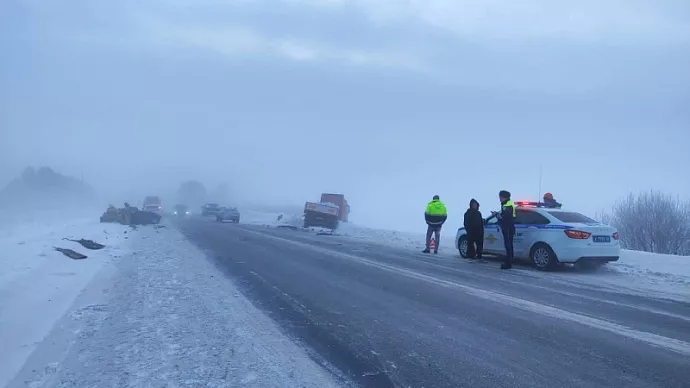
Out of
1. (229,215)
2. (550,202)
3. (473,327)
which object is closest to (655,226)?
(550,202)

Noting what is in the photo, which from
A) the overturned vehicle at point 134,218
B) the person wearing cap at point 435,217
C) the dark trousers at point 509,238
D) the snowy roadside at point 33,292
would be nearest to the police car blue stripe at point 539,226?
the dark trousers at point 509,238

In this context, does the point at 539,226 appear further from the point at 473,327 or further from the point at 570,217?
the point at 473,327

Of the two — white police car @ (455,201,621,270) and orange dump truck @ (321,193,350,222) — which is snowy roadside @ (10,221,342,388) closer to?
white police car @ (455,201,621,270)

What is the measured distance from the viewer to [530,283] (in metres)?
11.2

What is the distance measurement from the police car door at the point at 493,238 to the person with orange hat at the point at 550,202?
4.80ft

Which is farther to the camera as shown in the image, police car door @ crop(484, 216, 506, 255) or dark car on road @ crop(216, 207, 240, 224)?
dark car on road @ crop(216, 207, 240, 224)

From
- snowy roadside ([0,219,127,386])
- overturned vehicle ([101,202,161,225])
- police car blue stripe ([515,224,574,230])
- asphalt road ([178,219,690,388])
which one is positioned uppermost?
police car blue stripe ([515,224,574,230])

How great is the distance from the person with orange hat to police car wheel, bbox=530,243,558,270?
6.30 feet

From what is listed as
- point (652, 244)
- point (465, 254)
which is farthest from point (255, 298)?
point (652, 244)

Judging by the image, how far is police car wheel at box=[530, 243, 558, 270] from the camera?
532 inches

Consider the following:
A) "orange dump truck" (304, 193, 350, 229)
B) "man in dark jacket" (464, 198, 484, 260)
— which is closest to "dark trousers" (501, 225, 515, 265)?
"man in dark jacket" (464, 198, 484, 260)

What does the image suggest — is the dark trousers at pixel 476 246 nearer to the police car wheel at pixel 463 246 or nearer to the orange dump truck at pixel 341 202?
the police car wheel at pixel 463 246

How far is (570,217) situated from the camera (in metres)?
14.0

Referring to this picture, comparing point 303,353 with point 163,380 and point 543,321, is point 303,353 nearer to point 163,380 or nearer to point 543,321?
point 163,380
